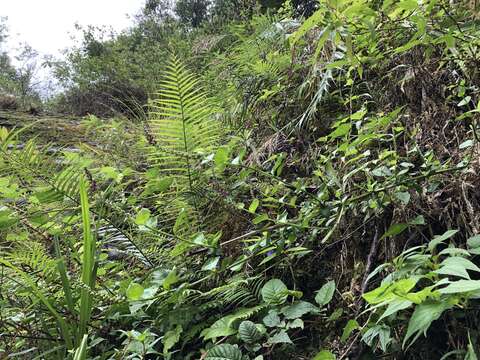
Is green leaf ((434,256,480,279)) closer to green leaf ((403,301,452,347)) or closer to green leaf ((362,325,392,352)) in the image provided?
green leaf ((403,301,452,347))

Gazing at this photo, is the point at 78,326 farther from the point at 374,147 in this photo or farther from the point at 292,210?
the point at 374,147

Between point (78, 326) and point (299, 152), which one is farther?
point (299, 152)

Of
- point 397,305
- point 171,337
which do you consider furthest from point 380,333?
point 171,337

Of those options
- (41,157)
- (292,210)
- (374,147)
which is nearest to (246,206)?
(292,210)

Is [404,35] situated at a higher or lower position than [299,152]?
higher

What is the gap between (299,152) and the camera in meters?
1.54

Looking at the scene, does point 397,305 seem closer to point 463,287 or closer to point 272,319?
point 463,287

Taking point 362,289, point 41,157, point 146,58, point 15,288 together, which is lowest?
point 362,289

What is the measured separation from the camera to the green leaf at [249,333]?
892mm

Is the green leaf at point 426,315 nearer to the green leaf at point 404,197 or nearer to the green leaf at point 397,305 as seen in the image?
the green leaf at point 397,305

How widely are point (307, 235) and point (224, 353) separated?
0.36 m

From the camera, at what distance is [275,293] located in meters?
0.96

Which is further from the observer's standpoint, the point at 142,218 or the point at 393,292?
the point at 142,218

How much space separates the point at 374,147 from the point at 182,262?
665 millimetres
